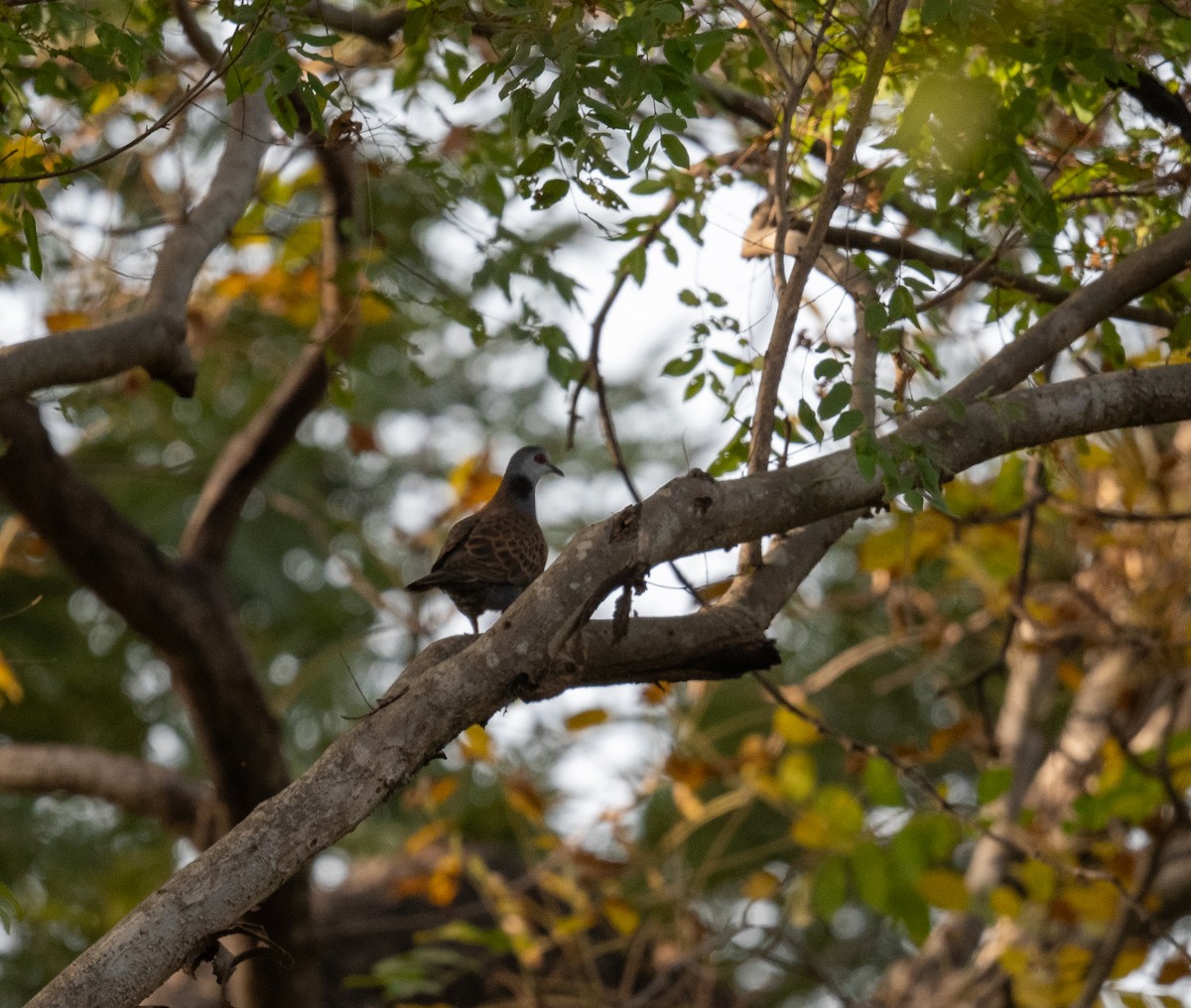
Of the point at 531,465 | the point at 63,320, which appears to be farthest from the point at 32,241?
the point at 531,465

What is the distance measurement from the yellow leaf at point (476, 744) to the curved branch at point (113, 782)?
1.17 m

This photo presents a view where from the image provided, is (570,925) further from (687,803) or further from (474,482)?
(474,482)

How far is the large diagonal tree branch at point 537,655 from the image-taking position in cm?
201

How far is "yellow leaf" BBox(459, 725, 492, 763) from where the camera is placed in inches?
202

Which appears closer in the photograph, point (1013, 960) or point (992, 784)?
point (992, 784)

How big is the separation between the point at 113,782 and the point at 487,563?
9.00ft

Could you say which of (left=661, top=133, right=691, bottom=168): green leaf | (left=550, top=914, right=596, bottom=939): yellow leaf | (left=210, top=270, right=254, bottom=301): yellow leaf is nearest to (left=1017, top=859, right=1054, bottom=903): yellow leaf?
(left=550, top=914, right=596, bottom=939): yellow leaf

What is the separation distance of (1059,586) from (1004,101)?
2665 millimetres

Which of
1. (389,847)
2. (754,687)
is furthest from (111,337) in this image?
(389,847)

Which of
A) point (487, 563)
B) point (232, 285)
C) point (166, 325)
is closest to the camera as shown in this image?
point (166, 325)

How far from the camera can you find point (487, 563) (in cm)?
385

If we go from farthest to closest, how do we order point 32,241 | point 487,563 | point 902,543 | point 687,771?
point 687,771 < point 902,543 < point 487,563 < point 32,241

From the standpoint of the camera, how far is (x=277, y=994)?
513cm

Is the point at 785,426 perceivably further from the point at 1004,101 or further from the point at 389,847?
the point at 389,847
